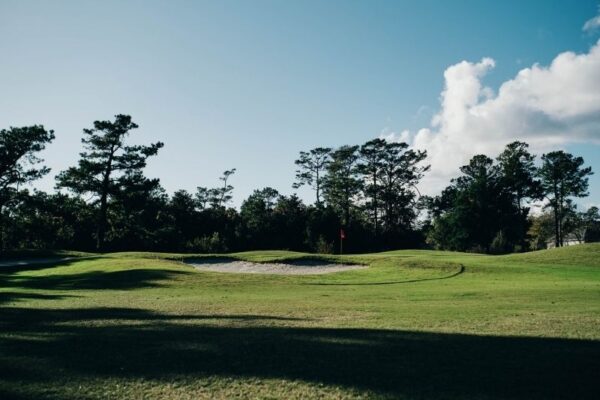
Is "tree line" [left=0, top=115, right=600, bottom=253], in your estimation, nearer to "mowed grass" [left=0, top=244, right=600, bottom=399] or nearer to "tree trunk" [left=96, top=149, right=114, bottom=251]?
"tree trunk" [left=96, top=149, right=114, bottom=251]

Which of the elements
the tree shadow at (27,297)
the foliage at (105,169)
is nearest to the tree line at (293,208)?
the foliage at (105,169)

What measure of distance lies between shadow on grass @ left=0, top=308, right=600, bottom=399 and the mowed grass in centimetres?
3

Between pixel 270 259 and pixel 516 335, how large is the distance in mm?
26277

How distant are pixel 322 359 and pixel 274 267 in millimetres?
25885

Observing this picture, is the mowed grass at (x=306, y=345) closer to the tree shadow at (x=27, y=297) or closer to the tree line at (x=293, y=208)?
the tree shadow at (x=27, y=297)

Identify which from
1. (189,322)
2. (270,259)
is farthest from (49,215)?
(189,322)

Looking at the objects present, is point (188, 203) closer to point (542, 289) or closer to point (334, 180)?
point (334, 180)

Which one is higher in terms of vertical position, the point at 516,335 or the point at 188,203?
the point at 188,203

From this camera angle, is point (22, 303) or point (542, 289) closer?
point (22, 303)

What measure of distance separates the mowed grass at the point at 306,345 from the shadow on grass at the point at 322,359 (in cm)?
3

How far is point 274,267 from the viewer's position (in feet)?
108

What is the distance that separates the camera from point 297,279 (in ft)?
86.2

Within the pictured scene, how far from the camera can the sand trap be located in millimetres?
31812

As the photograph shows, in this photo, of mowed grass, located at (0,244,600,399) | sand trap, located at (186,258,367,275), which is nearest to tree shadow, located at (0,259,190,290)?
mowed grass, located at (0,244,600,399)
